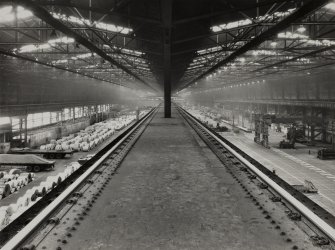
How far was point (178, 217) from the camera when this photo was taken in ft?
12.4

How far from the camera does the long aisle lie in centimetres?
314

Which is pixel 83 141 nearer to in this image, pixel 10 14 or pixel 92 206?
pixel 10 14

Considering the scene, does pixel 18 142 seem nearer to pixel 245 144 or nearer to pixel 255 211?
pixel 245 144

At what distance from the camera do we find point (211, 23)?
48.4ft

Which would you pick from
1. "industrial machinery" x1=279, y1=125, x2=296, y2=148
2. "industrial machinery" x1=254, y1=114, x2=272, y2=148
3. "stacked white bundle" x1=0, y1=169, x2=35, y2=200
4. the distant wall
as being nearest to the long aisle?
"stacked white bundle" x1=0, y1=169, x2=35, y2=200

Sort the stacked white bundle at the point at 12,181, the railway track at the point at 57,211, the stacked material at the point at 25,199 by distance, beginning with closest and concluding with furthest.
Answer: the railway track at the point at 57,211, the stacked material at the point at 25,199, the stacked white bundle at the point at 12,181

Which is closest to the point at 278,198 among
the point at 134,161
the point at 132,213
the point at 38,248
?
the point at 132,213

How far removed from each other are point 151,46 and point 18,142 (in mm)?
16880

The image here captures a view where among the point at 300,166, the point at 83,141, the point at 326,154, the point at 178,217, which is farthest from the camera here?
the point at 83,141

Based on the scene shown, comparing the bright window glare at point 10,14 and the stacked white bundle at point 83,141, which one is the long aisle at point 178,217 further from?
the stacked white bundle at point 83,141

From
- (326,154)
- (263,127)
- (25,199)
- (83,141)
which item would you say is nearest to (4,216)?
(25,199)

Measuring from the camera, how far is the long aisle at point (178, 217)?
3.14 m

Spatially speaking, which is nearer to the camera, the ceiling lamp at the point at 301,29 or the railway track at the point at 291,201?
the railway track at the point at 291,201

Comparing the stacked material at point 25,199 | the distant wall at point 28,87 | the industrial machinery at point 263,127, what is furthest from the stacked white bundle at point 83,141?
the industrial machinery at point 263,127
